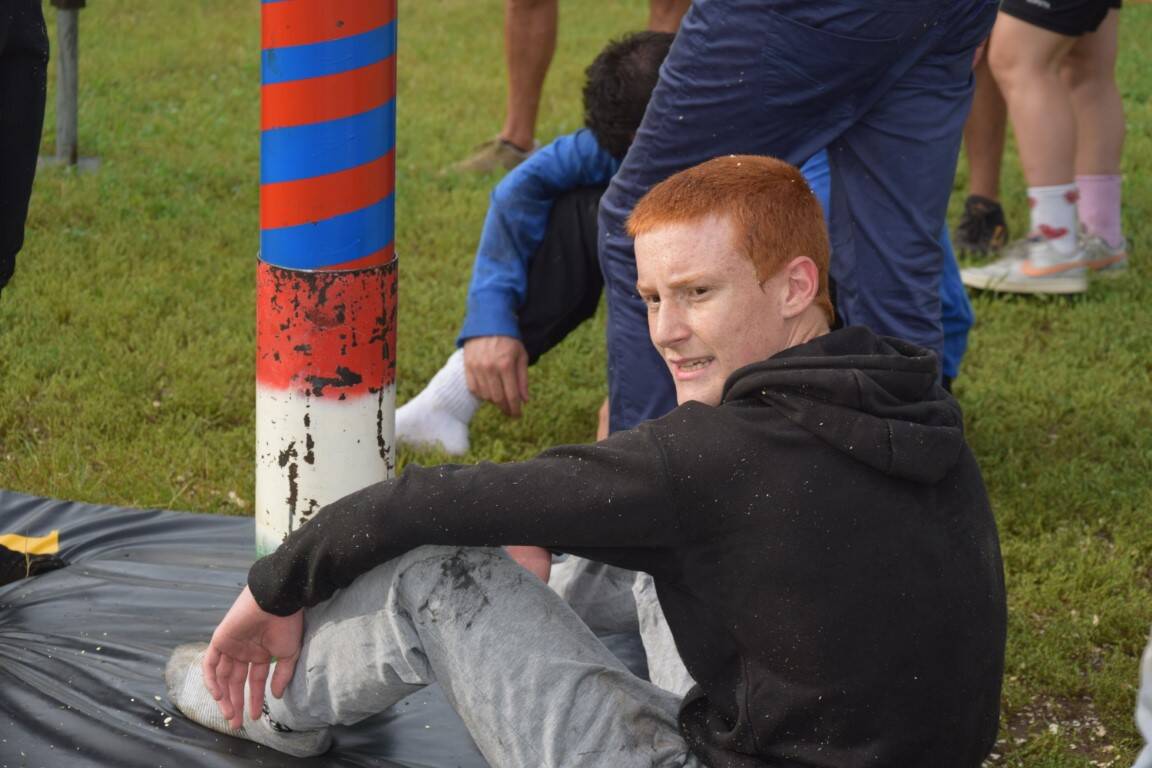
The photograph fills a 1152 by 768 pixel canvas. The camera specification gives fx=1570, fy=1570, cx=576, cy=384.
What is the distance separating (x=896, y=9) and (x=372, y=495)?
1.58 meters

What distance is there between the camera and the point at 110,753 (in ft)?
8.56

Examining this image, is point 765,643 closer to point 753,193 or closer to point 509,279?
point 753,193

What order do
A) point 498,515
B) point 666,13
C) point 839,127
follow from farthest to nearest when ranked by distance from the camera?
point 666,13, point 839,127, point 498,515

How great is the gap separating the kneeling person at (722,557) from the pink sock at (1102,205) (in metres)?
3.97

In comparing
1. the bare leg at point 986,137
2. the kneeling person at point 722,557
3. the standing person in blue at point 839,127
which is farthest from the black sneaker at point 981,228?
the kneeling person at point 722,557

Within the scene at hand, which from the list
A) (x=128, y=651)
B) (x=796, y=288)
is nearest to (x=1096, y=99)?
(x=796, y=288)

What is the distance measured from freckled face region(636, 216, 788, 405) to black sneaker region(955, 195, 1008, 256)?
401 cm

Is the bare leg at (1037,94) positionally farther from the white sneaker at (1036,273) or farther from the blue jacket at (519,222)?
the blue jacket at (519,222)

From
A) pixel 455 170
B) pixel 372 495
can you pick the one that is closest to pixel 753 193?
pixel 372 495

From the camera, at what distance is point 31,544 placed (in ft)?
11.0

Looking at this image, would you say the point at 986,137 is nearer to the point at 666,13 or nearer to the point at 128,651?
the point at 666,13

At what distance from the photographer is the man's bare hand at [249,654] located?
2.30 m

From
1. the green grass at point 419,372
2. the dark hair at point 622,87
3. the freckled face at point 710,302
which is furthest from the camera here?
the dark hair at point 622,87

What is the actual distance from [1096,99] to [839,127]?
123 inches
